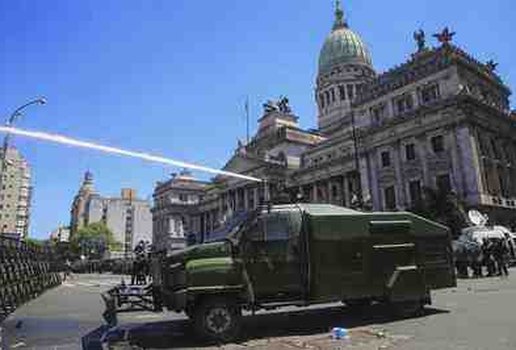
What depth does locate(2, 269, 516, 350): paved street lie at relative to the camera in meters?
8.50

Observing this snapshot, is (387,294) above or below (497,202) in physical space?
below

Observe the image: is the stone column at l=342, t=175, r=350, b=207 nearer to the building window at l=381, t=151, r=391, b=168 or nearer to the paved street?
the building window at l=381, t=151, r=391, b=168

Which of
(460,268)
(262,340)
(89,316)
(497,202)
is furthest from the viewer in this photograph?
(497,202)

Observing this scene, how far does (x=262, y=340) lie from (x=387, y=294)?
3.77 meters

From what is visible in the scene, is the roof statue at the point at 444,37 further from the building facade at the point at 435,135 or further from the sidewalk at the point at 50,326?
the sidewalk at the point at 50,326

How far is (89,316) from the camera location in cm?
1456

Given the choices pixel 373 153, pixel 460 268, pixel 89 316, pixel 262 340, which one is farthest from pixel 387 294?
pixel 373 153

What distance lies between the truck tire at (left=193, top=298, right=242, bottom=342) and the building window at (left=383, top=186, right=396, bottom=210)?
40.0 m

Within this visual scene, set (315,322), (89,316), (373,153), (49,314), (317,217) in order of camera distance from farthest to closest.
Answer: (373,153) < (49,314) < (89,316) < (315,322) < (317,217)

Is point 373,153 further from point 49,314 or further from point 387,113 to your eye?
point 49,314

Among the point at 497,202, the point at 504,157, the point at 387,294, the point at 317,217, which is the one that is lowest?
the point at 387,294

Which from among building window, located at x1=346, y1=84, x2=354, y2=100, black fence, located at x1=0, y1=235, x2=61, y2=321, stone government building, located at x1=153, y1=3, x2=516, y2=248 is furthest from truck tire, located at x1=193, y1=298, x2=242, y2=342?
building window, located at x1=346, y1=84, x2=354, y2=100

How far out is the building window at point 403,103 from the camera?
1823 inches

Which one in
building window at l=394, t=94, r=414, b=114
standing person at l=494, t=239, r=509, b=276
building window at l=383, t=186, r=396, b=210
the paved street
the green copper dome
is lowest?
the paved street
